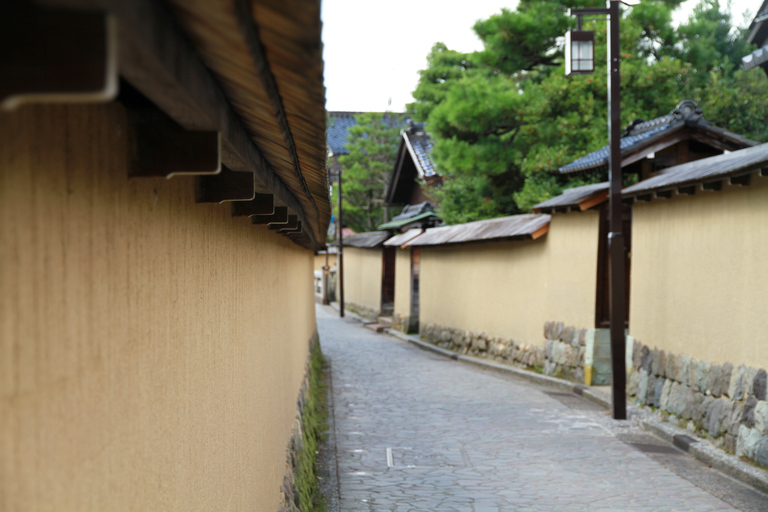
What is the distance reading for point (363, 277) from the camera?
32250mm

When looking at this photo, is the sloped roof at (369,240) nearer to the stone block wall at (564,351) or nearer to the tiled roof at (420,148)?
the tiled roof at (420,148)

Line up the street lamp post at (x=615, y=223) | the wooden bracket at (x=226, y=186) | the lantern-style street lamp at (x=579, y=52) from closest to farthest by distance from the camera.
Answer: the wooden bracket at (x=226, y=186) → the street lamp post at (x=615, y=223) → the lantern-style street lamp at (x=579, y=52)

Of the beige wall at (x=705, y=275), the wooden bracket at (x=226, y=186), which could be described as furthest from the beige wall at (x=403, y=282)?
the wooden bracket at (x=226, y=186)

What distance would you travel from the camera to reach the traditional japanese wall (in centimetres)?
2425

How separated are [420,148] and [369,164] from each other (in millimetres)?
5488

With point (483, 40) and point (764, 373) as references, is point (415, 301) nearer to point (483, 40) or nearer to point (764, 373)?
point (483, 40)

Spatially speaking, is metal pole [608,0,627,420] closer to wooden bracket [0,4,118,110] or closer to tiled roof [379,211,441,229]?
wooden bracket [0,4,118,110]

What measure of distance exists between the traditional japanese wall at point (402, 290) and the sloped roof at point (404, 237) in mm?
385

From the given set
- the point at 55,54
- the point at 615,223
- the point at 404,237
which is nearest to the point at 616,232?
the point at 615,223

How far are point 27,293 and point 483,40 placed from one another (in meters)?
18.6

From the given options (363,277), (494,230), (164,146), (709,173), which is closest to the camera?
(164,146)

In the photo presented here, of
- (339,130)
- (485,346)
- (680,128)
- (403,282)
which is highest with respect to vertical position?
(339,130)

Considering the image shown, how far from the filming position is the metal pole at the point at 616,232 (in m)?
9.95

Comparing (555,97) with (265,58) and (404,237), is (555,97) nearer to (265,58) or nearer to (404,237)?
(404,237)
